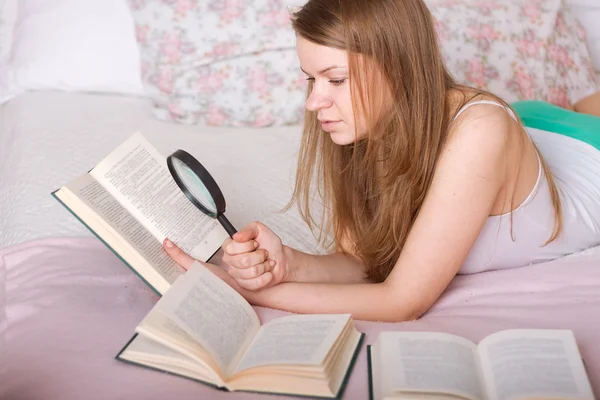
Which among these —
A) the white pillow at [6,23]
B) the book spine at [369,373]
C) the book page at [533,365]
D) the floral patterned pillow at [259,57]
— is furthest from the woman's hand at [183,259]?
the white pillow at [6,23]

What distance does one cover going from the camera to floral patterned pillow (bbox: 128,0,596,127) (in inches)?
80.2

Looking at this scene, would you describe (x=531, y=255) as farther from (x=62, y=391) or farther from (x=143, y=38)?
(x=143, y=38)

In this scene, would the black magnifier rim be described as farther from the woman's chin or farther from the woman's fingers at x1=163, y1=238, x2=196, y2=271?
the woman's chin

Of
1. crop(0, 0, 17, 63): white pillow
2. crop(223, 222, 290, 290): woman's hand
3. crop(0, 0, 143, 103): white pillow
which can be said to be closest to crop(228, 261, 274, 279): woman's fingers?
crop(223, 222, 290, 290): woman's hand

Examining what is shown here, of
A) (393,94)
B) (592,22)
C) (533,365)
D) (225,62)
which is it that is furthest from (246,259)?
(592,22)

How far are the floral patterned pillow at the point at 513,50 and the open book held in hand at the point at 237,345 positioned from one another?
1174 millimetres

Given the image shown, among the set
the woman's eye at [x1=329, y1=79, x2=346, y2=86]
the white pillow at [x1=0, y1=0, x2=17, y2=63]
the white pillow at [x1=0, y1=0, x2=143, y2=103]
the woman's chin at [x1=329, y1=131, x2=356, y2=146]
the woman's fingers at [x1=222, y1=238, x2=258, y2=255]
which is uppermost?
the white pillow at [x1=0, y1=0, x2=17, y2=63]

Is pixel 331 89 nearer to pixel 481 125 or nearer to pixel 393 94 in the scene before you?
pixel 393 94

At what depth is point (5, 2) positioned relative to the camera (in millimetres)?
2316

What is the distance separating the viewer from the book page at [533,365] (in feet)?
2.94

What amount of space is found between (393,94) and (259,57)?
0.92 meters

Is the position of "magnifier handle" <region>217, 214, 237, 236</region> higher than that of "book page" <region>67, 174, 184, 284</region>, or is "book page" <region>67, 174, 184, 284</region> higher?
"book page" <region>67, 174, 184, 284</region>

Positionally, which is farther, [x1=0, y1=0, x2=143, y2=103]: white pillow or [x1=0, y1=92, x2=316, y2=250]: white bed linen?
[x1=0, y1=0, x2=143, y2=103]: white pillow

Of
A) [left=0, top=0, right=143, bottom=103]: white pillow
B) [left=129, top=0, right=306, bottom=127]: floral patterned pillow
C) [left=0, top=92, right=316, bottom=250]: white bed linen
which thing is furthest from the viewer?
[left=0, top=0, right=143, bottom=103]: white pillow
